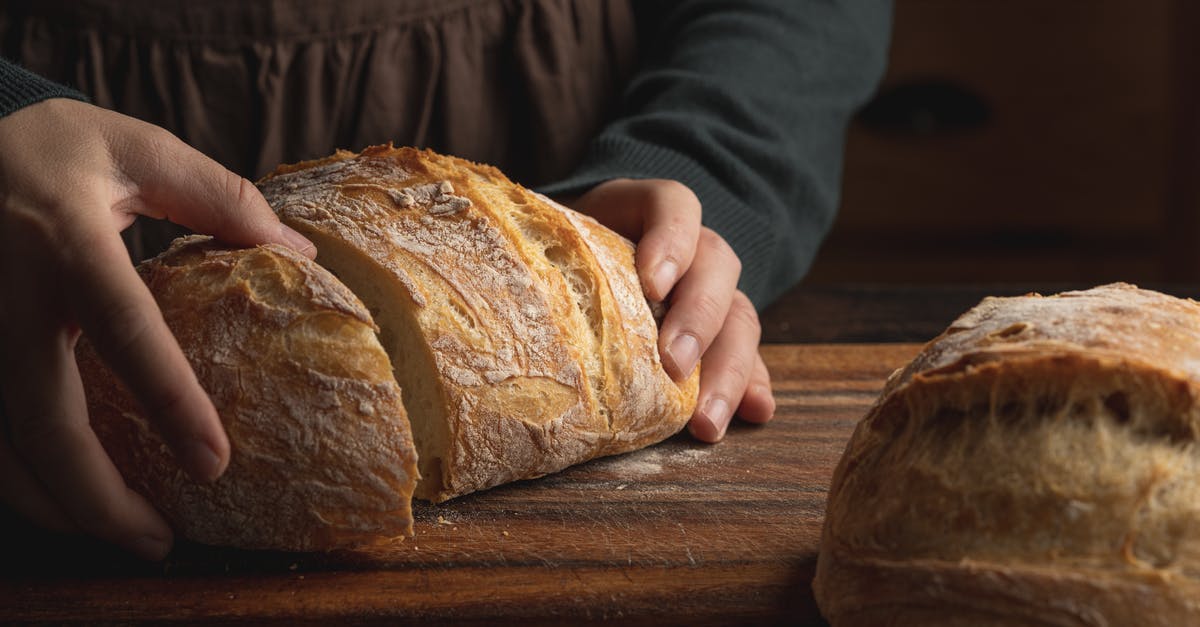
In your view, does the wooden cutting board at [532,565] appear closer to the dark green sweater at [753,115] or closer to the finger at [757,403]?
the finger at [757,403]

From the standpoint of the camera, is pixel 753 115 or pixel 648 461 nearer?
pixel 648 461

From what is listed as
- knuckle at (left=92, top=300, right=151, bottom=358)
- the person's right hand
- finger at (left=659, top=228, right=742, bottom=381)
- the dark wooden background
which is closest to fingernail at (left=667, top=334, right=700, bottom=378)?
finger at (left=659, top=228, right=742, bottom=381)

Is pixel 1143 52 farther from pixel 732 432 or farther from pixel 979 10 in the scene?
pixel 732 432

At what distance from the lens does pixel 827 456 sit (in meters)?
1.24

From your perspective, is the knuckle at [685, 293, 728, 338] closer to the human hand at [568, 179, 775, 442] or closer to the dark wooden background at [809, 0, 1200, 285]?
the human hand at [568, 179, 775, 442]

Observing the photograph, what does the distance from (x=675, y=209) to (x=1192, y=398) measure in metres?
0.69

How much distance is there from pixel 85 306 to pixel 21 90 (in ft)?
0.83

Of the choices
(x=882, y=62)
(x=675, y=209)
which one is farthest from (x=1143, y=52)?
(x=675, y=209)

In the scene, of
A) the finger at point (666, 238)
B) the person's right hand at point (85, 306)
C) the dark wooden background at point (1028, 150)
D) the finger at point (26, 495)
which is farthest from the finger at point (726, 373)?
the dark wooden background at point (1028, 150)

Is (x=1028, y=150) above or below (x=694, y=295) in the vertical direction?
below

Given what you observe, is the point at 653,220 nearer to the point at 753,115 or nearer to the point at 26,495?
A: the point at 753,115

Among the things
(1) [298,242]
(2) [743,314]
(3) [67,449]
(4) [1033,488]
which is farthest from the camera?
(2) [743,314]

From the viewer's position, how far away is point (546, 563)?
101 centimetres

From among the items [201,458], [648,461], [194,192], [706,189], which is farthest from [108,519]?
[706,189]
